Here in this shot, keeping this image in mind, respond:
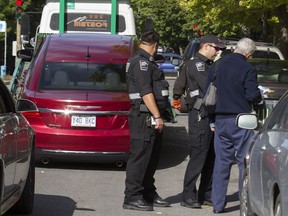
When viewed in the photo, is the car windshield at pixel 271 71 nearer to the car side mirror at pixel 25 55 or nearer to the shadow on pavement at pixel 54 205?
the car side mirror at pixel 25 55

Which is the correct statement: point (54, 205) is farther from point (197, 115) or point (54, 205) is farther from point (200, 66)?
point (200, 66)

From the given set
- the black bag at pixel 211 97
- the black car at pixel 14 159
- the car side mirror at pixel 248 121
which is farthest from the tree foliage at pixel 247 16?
the car side mirror at pixel 248 121

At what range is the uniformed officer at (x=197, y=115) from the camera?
9.44 m

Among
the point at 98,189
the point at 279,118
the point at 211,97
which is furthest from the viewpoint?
the point at 98,189

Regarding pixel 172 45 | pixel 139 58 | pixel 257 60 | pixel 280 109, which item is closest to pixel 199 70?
pixel 139 58

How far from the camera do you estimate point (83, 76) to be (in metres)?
12.5

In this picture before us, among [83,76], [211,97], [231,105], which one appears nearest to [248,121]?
[231,105]

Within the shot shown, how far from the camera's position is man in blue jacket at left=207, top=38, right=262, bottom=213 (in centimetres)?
885

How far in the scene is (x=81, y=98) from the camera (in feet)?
38.6

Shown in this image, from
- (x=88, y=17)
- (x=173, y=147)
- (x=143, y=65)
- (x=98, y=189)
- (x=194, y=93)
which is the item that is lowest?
(x=173, y=147)

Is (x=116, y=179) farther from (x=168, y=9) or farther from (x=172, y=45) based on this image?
(x=172, y=45)

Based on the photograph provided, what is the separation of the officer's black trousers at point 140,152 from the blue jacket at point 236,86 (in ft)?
2.61

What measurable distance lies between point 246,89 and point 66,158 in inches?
151

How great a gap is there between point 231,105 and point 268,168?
99.6 inches
